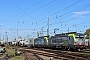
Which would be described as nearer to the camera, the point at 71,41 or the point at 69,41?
the point at 71,41

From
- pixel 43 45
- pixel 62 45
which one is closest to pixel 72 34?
pixel 62 45

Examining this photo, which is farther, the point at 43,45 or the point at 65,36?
the point at 43,45

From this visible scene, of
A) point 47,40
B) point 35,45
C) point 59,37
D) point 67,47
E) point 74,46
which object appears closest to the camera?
point 74,46

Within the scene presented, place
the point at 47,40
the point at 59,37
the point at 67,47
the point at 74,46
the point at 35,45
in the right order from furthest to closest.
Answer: the point at 35,45
the point at 47,40
the point at 59,37
the point at 67,47
the point at 74,46

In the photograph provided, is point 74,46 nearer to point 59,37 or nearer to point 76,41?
point 76,41

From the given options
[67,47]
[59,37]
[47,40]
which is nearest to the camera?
[67,47]

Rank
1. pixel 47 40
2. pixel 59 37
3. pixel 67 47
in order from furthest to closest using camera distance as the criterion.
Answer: pixel 47 40 < pixel 59 37 < pixel 67 47

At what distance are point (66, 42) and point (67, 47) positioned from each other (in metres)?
0.97

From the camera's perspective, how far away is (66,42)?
4331 centimetres

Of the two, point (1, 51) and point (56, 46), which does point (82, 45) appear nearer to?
point (56, 46)

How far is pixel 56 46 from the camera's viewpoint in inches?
1946

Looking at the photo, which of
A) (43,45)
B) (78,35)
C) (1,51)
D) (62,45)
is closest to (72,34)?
(78,35)

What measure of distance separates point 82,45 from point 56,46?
410 inches

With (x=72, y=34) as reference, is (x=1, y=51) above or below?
below
